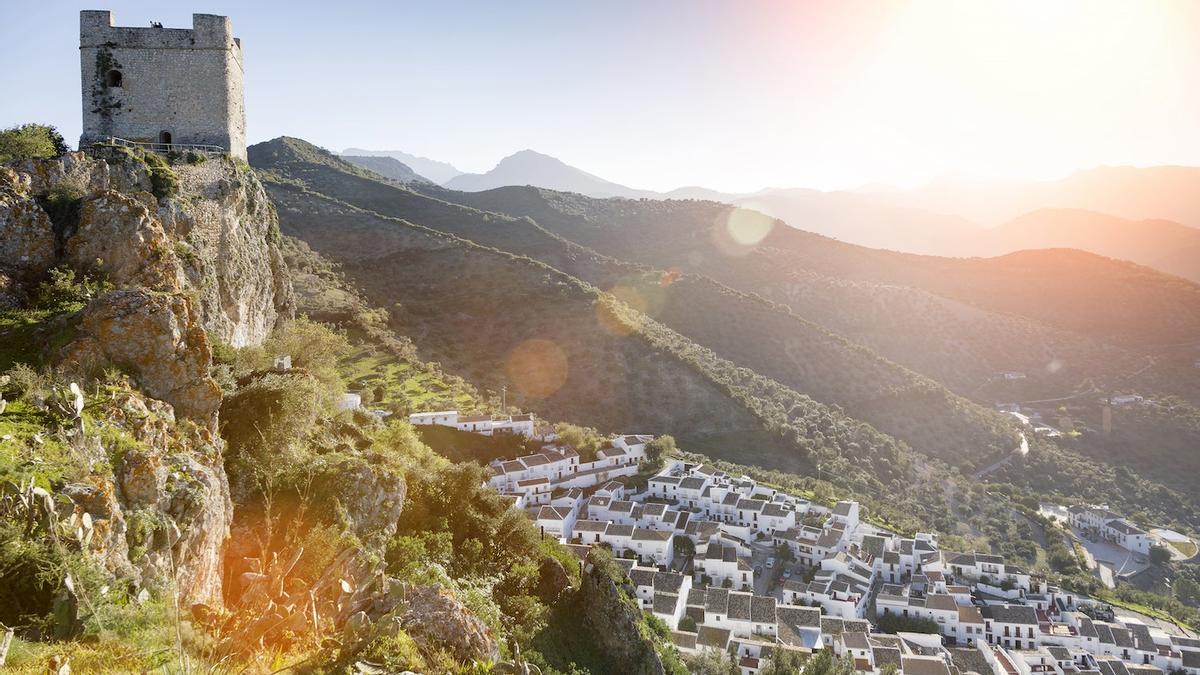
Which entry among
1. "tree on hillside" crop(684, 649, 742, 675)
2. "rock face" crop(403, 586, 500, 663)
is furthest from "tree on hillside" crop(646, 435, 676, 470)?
"rock face" crop(403, 586, 500, 663)

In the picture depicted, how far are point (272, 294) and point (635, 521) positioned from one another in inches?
725

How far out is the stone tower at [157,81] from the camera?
634 inches

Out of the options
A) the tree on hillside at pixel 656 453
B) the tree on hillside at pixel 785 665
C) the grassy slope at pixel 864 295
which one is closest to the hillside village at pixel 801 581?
the tree on hillside at pixel 656 453

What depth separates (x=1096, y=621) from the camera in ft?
102

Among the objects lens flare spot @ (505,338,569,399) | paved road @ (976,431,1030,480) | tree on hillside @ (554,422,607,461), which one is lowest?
paved road @ (976,431,1030,480)

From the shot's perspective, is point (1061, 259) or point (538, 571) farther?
point (1061, 259)

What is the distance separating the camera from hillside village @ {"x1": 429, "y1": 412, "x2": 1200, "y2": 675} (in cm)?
2488

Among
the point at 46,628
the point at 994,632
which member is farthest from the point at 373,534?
the point at 994,632

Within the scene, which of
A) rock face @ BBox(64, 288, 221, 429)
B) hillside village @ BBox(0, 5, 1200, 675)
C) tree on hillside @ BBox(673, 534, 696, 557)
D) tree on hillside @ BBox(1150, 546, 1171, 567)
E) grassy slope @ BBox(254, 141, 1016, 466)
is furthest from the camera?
grassy slope @ BBox(254, 141, 1016, 466)

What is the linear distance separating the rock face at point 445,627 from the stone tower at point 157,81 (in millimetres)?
13779

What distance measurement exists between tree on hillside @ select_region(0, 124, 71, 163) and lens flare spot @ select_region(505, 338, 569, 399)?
113 feet

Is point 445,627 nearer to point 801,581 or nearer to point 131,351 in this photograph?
point 131,351

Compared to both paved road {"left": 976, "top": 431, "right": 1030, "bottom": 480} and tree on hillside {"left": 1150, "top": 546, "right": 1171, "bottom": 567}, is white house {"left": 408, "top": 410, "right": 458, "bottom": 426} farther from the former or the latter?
tree on hillside {"left": 1150, "top": 546, "right": 1171, "bottom": 567}

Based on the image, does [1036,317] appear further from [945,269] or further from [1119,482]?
[1119,482]
